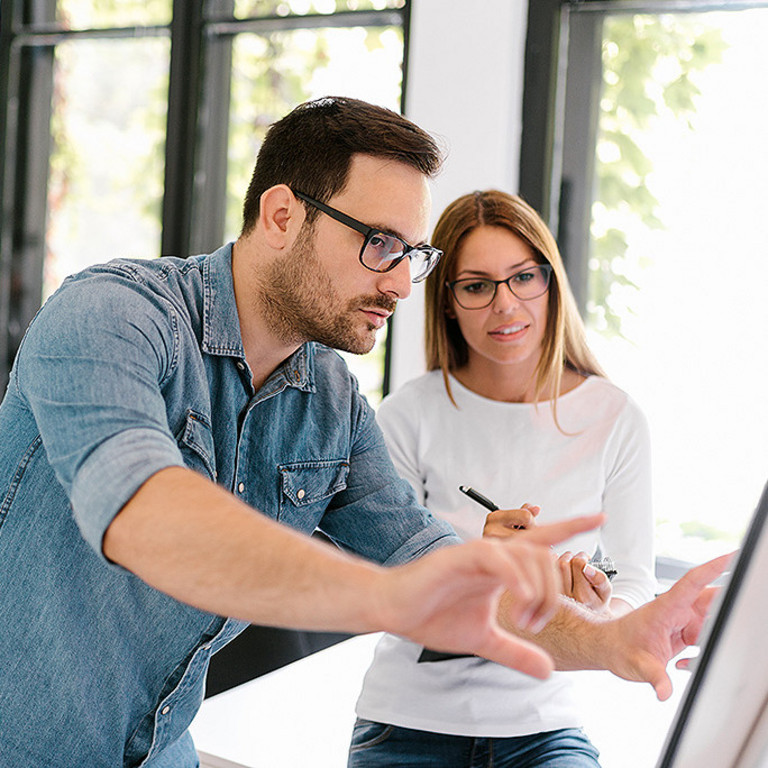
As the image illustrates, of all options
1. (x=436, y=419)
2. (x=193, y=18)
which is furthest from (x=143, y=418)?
(x=193, y=18)

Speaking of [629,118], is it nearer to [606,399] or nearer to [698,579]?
[606,399]

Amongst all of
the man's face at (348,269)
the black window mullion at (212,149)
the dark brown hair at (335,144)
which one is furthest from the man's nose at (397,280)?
the black window mullion at (212,149)

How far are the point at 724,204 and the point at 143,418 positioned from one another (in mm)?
2262

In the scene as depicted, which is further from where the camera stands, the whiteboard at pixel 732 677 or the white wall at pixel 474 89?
the white wall at pixel 474 89

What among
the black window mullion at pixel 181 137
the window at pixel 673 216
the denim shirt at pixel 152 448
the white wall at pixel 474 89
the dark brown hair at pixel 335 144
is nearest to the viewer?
the denim shirt at pixel 152 448

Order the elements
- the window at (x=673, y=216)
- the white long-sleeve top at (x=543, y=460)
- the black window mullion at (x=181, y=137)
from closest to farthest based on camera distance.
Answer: the white long-sleeve top at (x=543, y=460), the window at (x=673, y=216), the black window mullion at (x=181, y=137)

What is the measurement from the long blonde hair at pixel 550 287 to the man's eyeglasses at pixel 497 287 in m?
0.03

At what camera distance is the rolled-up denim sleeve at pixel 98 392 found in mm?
843

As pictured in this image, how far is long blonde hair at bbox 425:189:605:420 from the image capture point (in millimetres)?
1913

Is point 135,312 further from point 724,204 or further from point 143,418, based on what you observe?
point 724,204

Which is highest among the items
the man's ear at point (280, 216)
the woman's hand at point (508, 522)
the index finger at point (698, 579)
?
the man's ear at point (280, 216)

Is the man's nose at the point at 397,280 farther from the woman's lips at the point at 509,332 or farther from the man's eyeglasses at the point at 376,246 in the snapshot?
the woman's lips at the point at 509,332

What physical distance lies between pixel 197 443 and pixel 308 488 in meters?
0.20

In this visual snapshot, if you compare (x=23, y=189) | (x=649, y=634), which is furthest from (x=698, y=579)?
(x=23, y=189)
